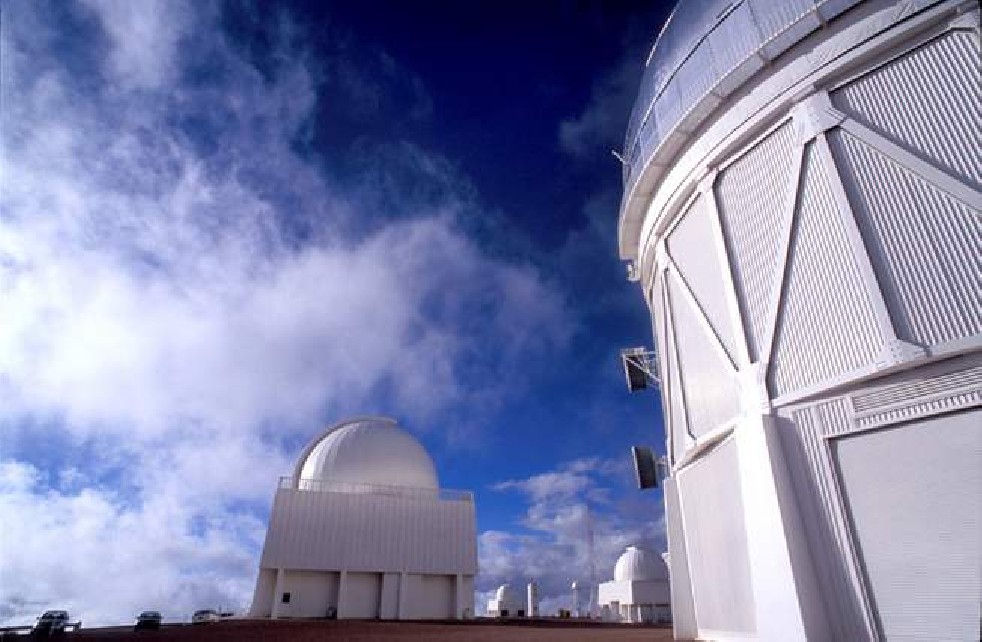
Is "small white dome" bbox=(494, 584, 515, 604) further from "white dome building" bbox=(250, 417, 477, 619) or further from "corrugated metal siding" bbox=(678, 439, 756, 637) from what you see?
"corrugated metal siding" bbox=(678, 439, 756, 637)

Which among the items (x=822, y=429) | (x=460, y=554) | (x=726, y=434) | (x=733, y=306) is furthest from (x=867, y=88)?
(x=460, y=554)

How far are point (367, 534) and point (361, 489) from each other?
242 cm

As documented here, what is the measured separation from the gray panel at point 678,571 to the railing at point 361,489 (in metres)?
17.4

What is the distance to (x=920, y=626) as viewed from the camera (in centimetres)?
761

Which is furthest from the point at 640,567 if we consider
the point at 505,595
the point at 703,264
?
the point at 703,264

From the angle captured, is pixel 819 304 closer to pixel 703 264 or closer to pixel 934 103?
pixel 703 264

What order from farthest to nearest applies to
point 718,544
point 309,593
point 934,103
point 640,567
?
1. point 640,567
2. point 309,593
3. point 718,544
4. point 934,103

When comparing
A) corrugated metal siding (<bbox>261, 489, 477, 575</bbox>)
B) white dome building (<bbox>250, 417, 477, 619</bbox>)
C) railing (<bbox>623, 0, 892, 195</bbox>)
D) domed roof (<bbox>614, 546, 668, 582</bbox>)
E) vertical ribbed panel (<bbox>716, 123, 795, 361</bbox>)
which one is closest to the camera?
vertical ribbed panel (<bbox>716, 123, 795, 361</bbox>)

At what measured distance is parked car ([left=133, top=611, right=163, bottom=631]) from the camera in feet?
66.1

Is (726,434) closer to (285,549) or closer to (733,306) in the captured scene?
(733,306)

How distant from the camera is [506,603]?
152 ft

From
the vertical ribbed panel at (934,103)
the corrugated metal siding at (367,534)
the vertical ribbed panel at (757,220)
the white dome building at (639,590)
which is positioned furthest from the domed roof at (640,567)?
the vertical ribbed panel at (934,103)

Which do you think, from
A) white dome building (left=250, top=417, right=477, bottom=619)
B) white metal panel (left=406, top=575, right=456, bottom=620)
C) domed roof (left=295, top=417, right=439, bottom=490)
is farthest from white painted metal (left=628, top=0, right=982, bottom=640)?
domed roof (left=295, top=417, right=439, bottom=490)

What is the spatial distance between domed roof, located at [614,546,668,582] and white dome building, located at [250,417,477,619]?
19331 mm
